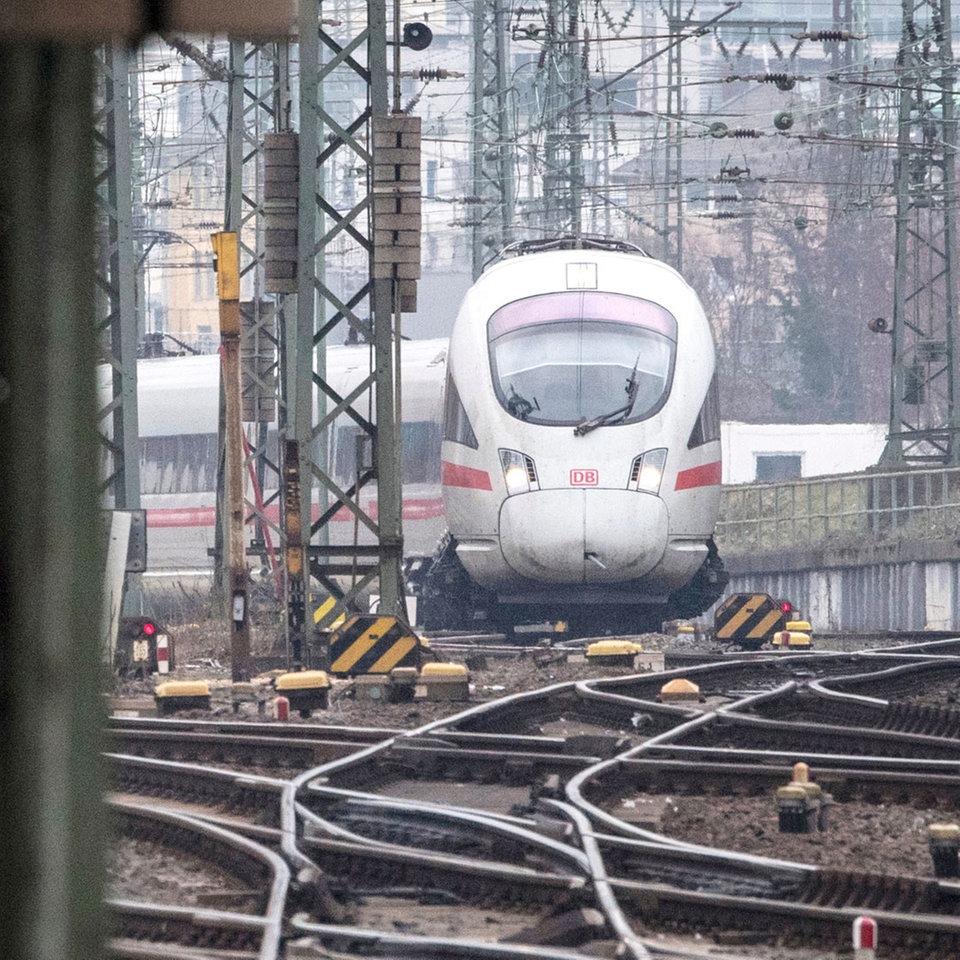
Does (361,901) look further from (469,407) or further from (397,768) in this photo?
(469,407)

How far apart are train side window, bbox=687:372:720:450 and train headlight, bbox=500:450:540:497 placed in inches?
53.3

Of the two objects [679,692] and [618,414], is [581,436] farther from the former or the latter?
[679,692]

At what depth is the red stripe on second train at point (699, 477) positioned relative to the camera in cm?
1573

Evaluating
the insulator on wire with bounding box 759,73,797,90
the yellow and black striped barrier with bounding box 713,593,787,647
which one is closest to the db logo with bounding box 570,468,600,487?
the yellow and black striped barrier with bounding box 713,593,787,647

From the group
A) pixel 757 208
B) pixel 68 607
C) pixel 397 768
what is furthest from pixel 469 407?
pixel 757 208

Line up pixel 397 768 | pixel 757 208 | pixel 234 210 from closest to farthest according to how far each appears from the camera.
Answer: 1. pixel 397 768
2. pixel 234 210
3. pixel 757 208

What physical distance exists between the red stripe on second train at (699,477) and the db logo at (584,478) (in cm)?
74

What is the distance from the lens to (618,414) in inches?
612

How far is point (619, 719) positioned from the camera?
10.3 metres

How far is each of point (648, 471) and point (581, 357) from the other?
3.63ft

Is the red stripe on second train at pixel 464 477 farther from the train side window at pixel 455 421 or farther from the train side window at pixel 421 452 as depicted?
the train side window at pixel 421 452

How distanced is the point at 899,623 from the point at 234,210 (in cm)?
1255

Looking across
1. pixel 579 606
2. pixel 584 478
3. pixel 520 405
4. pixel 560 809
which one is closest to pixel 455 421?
pixel 520 405

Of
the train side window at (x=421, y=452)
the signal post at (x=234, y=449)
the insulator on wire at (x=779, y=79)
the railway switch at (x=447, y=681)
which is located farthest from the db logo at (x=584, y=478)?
the train side window at (x=421, y=452)
